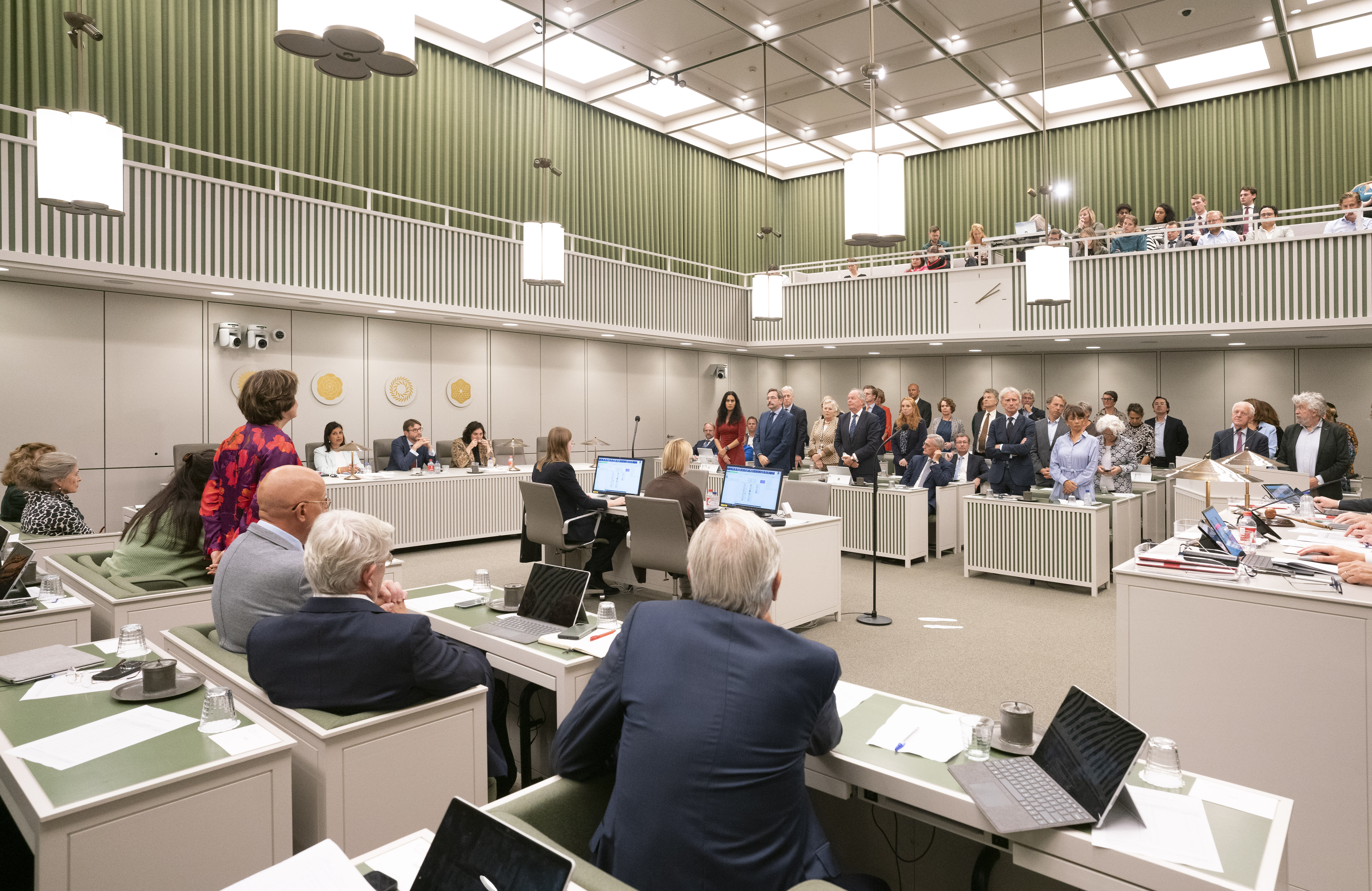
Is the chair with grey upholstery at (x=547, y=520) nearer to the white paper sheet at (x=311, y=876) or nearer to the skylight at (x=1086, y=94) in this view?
the white paper sheet at (x=311, y=876)

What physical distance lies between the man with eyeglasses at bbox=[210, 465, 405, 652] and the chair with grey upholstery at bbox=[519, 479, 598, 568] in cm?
330

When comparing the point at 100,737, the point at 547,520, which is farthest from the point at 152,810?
the point at 547,520

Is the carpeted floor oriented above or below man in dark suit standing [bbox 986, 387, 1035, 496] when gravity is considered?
below

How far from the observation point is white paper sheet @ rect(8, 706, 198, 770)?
186cm

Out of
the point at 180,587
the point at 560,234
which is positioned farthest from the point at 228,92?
the point at 180,587

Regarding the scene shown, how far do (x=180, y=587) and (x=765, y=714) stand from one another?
330 centimetres

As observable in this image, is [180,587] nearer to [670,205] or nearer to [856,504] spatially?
[856,504]

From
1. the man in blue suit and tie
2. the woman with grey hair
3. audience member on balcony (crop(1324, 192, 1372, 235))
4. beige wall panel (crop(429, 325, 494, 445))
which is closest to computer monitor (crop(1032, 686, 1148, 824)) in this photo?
the woman with grey hair

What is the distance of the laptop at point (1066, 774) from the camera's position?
149 centimetres

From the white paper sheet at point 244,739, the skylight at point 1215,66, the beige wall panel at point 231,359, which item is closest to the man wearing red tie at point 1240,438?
the skylight at point 1215,66

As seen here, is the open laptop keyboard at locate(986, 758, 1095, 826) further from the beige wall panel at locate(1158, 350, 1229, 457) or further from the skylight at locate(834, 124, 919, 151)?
the skylight at locate(834, 124, 919, 151)

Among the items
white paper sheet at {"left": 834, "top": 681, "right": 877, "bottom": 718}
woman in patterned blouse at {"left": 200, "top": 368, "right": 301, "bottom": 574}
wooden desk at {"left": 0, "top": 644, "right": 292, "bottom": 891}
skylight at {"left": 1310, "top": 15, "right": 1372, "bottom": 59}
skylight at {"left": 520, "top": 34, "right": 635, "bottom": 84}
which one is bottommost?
wooden desk at {"left": 0, "top": 644, "right": 292, "bottom": 891}

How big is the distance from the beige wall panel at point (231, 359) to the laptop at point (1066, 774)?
8.39 meters

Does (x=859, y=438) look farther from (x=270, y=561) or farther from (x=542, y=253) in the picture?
(x=270, y=561)
